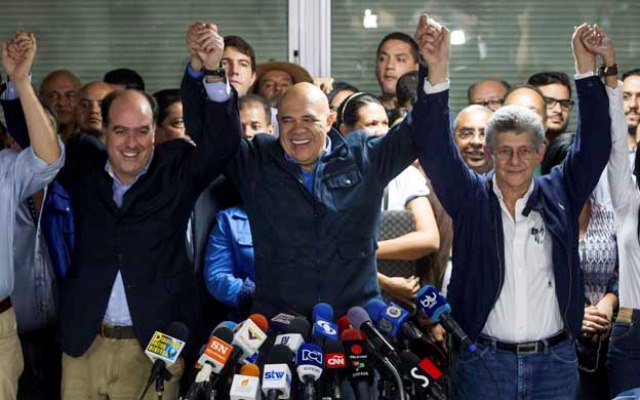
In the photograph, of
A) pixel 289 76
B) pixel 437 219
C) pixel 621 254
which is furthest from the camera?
pixel 289 76

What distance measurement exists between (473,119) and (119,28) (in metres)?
2.70

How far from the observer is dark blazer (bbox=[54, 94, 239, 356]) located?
5.09 meters

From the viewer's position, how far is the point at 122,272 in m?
5.09

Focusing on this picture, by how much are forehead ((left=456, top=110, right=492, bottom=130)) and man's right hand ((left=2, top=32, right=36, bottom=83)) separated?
87.9 inches

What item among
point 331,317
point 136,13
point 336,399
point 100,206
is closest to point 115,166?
point 100,206

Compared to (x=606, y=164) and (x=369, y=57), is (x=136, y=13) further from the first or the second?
(x=606, y=164)

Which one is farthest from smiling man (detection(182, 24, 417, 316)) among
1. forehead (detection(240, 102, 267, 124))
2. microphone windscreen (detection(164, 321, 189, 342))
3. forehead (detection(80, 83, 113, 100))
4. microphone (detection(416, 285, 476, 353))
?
forehead (detection(80, 83, 113, 100))

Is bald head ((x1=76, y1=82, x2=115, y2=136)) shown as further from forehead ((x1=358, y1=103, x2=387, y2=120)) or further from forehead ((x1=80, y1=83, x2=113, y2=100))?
forehead ((x1=358, y1=103, x2=387, y2=120))

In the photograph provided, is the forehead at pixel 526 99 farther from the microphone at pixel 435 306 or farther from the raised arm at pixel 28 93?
the raised arm at pixel 28 93

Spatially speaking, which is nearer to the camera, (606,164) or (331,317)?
(331,317)

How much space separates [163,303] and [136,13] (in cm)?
325

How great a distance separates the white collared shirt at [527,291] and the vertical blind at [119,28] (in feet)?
11.3

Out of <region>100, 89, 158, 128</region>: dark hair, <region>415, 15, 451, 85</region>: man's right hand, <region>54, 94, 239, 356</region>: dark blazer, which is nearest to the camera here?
<region>415, 15, 451, 85</region>: man's right hand

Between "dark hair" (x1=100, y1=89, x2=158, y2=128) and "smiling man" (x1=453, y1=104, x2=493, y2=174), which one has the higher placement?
"dark hair" (x1=100, y1=89, x2=158, y2=128)
